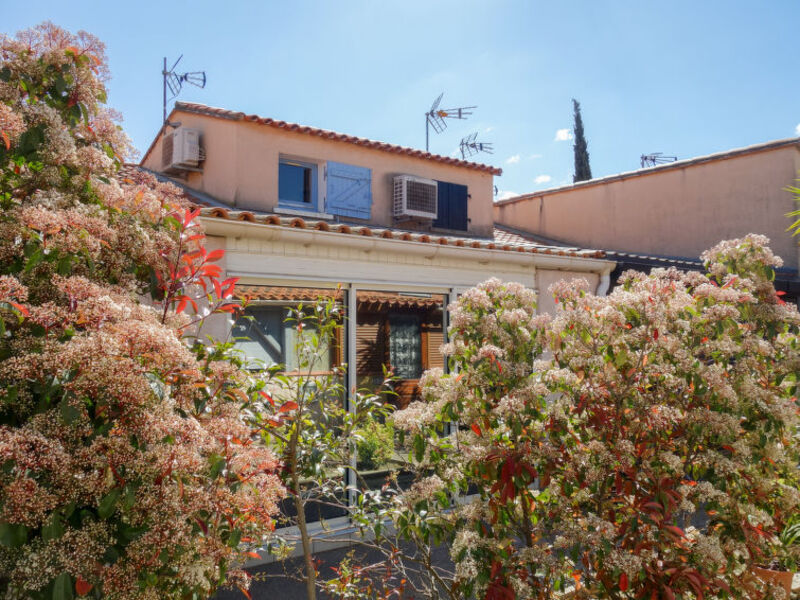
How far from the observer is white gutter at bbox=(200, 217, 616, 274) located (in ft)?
19.4

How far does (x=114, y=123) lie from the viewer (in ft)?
9.07

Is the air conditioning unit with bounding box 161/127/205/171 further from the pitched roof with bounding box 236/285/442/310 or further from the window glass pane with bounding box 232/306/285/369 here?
the pitched roof with bounding box 236/285/442/310

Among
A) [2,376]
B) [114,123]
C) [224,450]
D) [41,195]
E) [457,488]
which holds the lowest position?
[457,488]

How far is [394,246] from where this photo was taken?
274 inches

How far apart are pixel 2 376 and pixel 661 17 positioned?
10.4m

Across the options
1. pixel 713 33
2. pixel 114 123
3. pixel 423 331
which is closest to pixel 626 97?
pixel 713 33

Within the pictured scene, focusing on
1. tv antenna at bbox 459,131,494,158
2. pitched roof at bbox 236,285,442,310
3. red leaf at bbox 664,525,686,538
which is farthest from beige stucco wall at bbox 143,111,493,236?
red leaf at bbox 664,525,686,538

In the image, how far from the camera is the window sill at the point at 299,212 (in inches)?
433

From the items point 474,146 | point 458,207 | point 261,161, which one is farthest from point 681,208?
point 261,161

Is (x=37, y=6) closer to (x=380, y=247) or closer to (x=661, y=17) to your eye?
(x=380, y=247)

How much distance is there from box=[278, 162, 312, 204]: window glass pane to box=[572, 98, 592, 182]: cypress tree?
606 inches

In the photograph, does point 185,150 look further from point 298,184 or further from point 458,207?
point 458,207

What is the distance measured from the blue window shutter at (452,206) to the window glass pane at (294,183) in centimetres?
300

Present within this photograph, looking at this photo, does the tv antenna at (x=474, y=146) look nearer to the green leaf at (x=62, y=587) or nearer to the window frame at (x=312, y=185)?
the window frame at (x=312, y=185)
